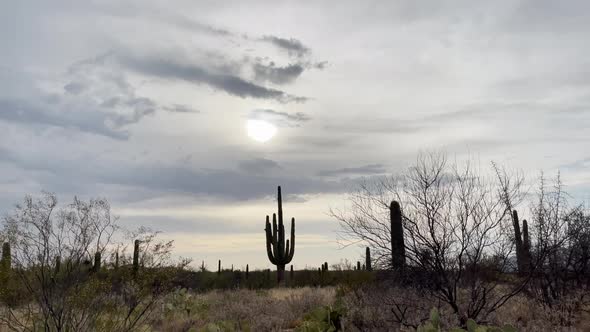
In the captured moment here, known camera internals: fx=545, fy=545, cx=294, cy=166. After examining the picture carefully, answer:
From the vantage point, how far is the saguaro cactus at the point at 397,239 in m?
11.6

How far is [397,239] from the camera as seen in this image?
1173 cm

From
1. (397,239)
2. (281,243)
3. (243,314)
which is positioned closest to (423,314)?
(397,239)

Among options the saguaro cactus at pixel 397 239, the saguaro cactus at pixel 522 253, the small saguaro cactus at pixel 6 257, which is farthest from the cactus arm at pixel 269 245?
the small saguaro cactus at pixel 6 257

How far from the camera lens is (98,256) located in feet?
33.4

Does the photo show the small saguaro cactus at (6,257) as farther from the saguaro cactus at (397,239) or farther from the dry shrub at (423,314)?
the saguaro cactus at (397,239)

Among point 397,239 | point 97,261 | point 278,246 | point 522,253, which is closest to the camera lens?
point 97,261

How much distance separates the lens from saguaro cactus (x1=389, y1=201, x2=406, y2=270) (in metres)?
11.6

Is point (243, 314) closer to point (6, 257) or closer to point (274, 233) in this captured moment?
point (6, 257)

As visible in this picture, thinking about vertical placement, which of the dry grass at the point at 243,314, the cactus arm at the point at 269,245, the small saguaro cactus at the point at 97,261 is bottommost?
the dry grass at the point at 243,314

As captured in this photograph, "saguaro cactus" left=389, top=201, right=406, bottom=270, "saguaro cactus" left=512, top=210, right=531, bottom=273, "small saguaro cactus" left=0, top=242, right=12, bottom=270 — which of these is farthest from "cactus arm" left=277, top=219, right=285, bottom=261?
"small saguaro cactus" left=0, top=242, right=12, bottom=270

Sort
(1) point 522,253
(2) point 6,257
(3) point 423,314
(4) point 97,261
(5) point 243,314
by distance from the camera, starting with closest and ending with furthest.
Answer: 1. (4) point 97,261
2. (3) point 423,314
3. (2) point 6,257
4. (5) point 243,314
5. (1) point 522,253

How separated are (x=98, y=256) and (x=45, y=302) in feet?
4.32

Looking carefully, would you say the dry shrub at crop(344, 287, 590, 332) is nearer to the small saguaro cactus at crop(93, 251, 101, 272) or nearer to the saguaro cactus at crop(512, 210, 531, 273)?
the saguaro cactus at crop(512, 210, 531, 273)

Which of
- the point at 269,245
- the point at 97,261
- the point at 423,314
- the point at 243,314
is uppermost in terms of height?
the point at 269,245
